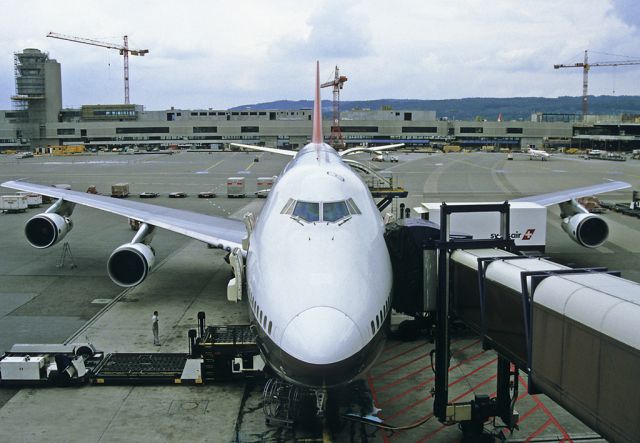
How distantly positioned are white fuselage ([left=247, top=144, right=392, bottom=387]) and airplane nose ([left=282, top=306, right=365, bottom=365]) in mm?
18

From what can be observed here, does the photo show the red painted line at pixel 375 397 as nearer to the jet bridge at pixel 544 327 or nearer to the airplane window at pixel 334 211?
the jet bridge at pixel 544 327

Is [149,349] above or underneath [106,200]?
underneath

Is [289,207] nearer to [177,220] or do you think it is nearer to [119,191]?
[177,220]

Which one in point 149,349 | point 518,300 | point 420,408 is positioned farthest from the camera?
point 149,349

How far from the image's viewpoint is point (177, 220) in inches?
1085

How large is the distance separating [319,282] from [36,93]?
7156 inches

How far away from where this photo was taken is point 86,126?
7057 inches

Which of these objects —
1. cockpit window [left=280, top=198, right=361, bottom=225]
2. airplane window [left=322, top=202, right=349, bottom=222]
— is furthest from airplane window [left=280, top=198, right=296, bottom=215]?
airplane window [left=322, top=202, right=349, bottom=222]

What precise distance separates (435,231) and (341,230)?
11.4 ft

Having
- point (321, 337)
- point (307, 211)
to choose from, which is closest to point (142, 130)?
point (307, 211)

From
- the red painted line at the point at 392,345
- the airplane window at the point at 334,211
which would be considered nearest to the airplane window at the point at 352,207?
the airplane window at the point at 334,211

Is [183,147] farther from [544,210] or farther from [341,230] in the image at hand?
[341,230]

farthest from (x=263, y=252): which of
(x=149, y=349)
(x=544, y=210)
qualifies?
(x=544, y=210)

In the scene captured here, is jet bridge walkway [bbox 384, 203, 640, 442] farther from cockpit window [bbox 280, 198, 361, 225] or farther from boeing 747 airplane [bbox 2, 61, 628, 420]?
cockpit window [bbox 280, 198, 361, 225]
